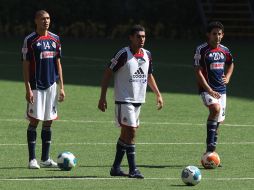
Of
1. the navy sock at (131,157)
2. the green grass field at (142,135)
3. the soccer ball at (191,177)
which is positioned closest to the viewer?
the soccer ball at (191,177)

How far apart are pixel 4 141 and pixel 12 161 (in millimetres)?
2077

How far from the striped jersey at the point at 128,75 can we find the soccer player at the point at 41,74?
123cm

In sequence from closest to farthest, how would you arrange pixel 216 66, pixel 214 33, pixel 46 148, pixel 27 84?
pixel 27 84
pixel 46 148
pixel 214 33
pixel 216 66

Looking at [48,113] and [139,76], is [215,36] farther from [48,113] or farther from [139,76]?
[48,113]

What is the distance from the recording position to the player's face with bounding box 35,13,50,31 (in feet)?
47.7

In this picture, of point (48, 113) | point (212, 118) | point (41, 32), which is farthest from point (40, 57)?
→ point (212, 118)

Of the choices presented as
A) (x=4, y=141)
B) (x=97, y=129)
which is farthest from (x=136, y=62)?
(x=97, y=129)

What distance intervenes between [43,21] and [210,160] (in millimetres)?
2963

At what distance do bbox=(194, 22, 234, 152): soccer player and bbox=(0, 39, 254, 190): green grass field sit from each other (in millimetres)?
574

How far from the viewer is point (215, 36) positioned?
1528cm

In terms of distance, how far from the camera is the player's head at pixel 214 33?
15.2 metres

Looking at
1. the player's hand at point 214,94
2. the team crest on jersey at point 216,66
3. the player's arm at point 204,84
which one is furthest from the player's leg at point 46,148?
the team crest on jersey at point 216,66

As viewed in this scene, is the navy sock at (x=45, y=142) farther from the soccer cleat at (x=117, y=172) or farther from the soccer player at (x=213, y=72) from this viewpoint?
the soccer player at (x=213, y=72)

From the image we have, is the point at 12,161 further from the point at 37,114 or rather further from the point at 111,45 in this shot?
the point at 111,45
